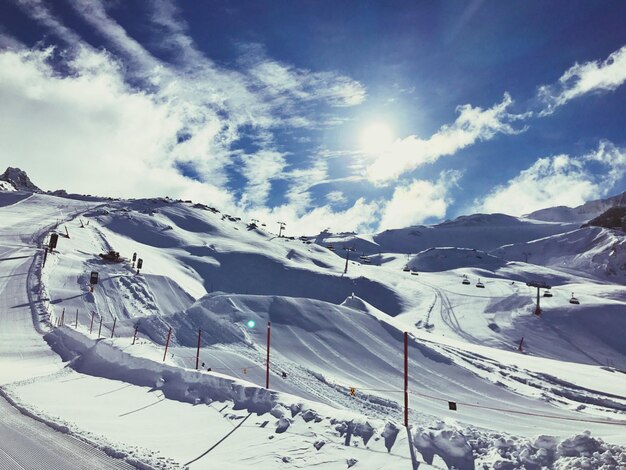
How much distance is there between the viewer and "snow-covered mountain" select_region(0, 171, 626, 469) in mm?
8242

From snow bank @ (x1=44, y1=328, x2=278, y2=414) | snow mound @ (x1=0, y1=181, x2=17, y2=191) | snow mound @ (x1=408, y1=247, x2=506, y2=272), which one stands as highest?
snow mound @ (x1=0, y1=181, x2=17, y2=191)

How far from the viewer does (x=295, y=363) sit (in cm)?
2388

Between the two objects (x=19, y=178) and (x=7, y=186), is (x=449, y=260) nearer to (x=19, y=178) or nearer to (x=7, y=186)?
(x=7, y=186)

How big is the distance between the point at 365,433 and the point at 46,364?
16989mm

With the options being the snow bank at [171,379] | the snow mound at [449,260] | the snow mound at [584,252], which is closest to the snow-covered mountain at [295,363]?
the snow bank at [171,379]

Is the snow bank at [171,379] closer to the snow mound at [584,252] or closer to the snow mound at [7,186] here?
the snow mound at [584,252]

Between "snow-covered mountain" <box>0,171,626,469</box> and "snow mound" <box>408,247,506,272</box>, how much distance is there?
141 feet

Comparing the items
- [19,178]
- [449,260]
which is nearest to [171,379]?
[449,260]

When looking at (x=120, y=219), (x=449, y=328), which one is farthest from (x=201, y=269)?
(x=449, y=328)

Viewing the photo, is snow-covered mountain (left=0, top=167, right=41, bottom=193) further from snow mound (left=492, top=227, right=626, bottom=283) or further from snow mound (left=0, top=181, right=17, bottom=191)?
snow mound (left=492, top=227, right=626, bottom=283)

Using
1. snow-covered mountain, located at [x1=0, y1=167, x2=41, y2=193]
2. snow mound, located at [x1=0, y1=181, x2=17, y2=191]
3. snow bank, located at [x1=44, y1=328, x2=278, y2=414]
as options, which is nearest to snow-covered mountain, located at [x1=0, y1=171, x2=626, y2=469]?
snow bank, located at [x1=44, y1=328, x2=278, y2=414]

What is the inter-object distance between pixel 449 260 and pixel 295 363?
107392 mm

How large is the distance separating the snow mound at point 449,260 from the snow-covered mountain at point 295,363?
43.0m

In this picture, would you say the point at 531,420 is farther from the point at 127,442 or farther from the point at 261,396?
the point at 127,442
